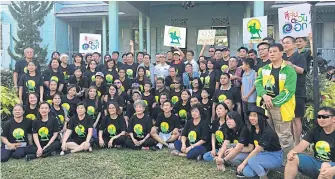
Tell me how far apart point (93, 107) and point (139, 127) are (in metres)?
1.07

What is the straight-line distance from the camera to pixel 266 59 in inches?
220

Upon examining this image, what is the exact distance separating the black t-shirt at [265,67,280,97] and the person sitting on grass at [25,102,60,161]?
3595mm

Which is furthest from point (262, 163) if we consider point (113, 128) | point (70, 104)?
point (70, 104)

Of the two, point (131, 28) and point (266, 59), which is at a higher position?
point (131, 28)

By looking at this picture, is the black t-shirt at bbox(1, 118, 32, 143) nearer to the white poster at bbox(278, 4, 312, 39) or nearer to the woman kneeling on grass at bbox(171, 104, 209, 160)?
the woman kneeling on grass at bbox(171, 104, 209, 160)

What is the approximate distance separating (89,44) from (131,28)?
7.28m

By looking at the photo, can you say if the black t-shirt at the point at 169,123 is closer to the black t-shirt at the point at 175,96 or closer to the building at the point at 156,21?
the black t-shirt at the point at 175,96

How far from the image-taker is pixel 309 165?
4051 mm

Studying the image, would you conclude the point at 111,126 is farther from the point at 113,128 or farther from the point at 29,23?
the point at 29,23

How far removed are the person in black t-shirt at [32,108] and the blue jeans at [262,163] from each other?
3.87 m

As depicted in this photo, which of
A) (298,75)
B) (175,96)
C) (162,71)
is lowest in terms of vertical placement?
(175,96)

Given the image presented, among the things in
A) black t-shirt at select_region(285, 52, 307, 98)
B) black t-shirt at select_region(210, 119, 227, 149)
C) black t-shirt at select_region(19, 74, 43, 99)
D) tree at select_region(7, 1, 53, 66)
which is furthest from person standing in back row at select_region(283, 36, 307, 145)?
tree at select_region(7, 1, 53, 66)

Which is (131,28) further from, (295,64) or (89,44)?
(295,64)

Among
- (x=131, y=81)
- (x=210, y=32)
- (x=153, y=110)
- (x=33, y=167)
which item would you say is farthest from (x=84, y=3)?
(x=33, y=167)
